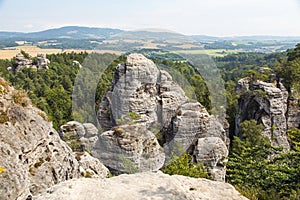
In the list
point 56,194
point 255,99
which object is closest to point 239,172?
point 56,194

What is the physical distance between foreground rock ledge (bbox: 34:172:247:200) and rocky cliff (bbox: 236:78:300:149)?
15.2m

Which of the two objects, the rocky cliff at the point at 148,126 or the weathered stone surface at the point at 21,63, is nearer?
the rocky cliff at the point at 148,126

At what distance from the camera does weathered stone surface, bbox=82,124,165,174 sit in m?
10.9

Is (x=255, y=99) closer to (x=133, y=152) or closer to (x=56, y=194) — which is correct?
(x=133, y=152)

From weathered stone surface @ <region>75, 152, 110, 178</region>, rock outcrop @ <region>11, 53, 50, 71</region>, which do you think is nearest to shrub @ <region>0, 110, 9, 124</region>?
weathered stone surface @ <region>75, 152, 110, 178</region>

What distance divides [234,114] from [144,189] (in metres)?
21.4

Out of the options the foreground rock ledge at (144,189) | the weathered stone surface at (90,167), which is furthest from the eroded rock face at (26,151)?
the weathered stone surface at (90,167)

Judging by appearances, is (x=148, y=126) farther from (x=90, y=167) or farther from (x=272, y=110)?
(x=272, y=110)

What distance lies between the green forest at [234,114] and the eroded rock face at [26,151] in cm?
210

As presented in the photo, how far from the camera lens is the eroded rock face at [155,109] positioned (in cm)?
1276

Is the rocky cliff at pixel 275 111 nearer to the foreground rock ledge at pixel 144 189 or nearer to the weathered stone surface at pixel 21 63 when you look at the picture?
the foreground rock ledge at pixel 144 189

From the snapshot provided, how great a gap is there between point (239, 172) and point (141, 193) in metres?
3.34

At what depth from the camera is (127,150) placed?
10.9m

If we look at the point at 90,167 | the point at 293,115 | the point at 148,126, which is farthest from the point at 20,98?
the point at 293,115
